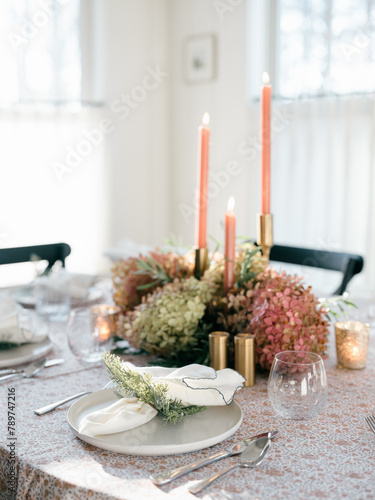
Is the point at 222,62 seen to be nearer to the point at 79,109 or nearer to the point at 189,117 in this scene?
the point at 189,117

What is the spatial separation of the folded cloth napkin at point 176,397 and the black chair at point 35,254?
4.03ft

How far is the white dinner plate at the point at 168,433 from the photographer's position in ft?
2.38

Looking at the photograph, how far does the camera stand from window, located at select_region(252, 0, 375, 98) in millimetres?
3064

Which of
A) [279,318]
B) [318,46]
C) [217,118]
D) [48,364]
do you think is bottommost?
[48,364]

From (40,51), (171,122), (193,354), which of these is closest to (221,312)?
(193,354)

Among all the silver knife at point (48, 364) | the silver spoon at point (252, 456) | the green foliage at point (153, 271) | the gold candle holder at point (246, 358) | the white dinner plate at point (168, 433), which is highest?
the green foliage at point (153, 271)

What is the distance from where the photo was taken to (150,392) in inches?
31.4

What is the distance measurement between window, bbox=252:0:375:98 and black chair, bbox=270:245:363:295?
4.64 ft

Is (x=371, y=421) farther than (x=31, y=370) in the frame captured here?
No

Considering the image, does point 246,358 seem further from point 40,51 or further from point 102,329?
point 40,51

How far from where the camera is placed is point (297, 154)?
135 inches

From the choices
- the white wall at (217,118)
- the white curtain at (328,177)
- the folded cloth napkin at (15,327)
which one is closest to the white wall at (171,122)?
the white wall at (217,118)

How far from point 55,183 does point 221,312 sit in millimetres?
2685

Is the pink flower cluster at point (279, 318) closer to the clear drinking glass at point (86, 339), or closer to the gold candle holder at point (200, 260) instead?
the gold candle holder at point (200, 260)
